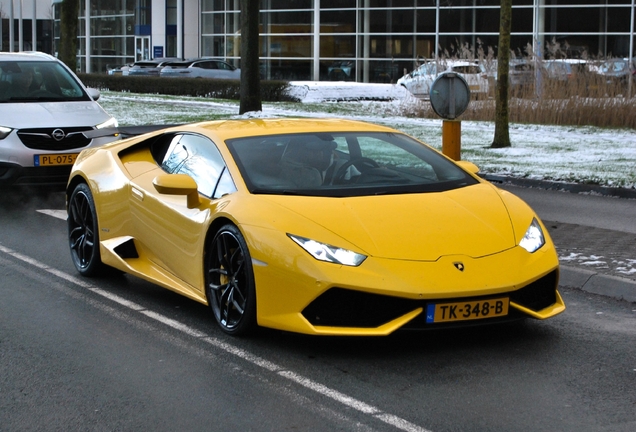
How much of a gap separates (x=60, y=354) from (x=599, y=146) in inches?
555

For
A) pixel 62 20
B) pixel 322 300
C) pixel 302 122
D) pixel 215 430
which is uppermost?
pixel 62 20

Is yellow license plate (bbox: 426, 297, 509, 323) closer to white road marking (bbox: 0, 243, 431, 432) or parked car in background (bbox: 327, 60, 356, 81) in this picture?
white road marking (bbox: 0, 243, 431, 432)

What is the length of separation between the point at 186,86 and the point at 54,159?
24.6 metres

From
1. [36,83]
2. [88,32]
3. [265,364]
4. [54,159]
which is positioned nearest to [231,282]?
[265,364]

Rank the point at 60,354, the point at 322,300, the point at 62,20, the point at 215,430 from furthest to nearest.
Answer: the point at 62,20 → the point at 60,354 → the point at 322,300 → the point at 215,430

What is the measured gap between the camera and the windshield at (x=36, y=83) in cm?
1344

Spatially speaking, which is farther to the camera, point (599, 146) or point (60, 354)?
point (599, 146)

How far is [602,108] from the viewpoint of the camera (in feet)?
71.7

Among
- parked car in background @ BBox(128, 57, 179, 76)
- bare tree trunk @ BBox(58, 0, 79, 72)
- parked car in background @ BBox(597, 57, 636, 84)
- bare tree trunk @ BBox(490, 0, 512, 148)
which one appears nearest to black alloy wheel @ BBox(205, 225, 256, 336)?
bare tree trunk @ BBox(490, 0, 512, 148)

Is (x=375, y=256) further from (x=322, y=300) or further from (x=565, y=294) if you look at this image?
(x=565, y=294)

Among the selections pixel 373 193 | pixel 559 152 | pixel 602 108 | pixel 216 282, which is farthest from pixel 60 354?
pixel 602 108

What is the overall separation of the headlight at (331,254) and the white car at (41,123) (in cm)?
721

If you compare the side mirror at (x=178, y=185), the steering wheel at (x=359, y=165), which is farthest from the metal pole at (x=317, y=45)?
the side mirror at (x=178, y=185)

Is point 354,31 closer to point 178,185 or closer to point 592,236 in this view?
point 592,236
